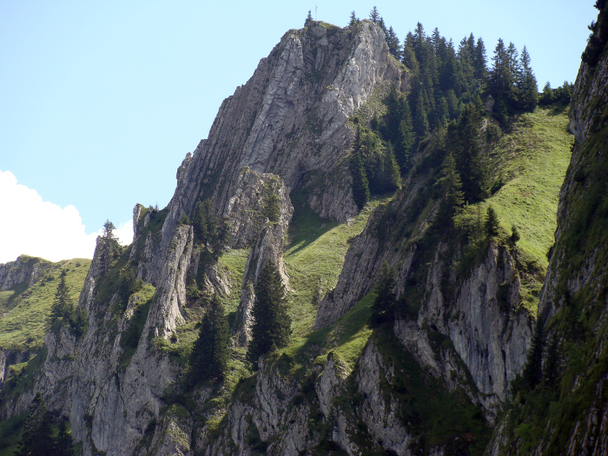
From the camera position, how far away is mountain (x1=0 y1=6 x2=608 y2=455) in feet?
144

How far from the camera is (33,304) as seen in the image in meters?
166

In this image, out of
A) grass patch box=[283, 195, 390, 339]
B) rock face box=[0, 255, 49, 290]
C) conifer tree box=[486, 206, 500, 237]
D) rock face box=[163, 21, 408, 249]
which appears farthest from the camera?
rock face box=[0, 255, 49, 290]

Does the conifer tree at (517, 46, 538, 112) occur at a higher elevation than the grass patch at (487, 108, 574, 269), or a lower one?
higher

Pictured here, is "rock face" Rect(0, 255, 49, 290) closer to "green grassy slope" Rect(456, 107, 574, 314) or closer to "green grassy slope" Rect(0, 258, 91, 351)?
"green grassy slope" Rect(0, 258, 91, 351)

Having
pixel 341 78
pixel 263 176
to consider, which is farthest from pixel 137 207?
pixel 341 78

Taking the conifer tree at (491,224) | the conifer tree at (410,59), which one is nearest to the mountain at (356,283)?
the conifer tree at (491,224)

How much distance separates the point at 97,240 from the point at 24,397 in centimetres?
4018

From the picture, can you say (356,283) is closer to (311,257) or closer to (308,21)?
(311,257)

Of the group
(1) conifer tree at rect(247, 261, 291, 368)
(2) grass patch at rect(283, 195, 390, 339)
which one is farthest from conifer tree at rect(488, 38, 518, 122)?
(1) conifer tree at rect(247, 261, 291, 368)

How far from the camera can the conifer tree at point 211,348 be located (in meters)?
83.6

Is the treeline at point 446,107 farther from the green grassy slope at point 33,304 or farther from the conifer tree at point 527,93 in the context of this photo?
the green grassy slope at point 33,304

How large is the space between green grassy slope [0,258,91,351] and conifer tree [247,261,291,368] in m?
82.8

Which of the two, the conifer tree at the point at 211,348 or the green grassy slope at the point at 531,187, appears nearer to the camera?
the green grassy slope at the point at 531,187

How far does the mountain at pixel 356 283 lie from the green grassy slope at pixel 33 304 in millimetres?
18650
